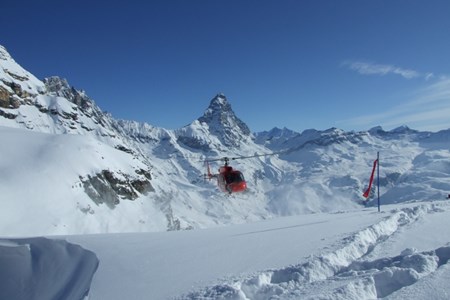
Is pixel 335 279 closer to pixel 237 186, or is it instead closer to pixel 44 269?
pixel 44 269

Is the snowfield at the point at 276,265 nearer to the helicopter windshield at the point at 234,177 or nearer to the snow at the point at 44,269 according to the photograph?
the snow at the point at 44,269

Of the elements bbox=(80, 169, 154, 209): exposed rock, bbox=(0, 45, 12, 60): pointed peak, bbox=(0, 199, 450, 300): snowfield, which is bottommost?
bbox=(80, 169, 154, 209): exposed rock

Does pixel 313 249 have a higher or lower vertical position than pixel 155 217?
higher

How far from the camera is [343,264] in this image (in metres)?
10.1

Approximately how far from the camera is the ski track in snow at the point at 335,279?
763 centimetres

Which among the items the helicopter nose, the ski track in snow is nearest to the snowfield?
the ski track in snow

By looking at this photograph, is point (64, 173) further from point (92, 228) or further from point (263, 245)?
point (263, 245)

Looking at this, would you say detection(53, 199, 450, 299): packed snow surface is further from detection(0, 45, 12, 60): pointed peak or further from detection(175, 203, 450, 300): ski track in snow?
detection(0, 45, 12, 60): pointed peak

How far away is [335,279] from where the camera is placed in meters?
8.46

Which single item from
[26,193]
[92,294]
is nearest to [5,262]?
[92,294]

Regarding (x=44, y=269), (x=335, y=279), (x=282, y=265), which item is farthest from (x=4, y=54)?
(x=335, y=279)

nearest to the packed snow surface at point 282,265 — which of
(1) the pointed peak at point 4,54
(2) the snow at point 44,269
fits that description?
(2) the snow at point 44,269

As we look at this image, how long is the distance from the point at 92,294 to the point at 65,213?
49.7m

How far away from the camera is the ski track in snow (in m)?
7.63
